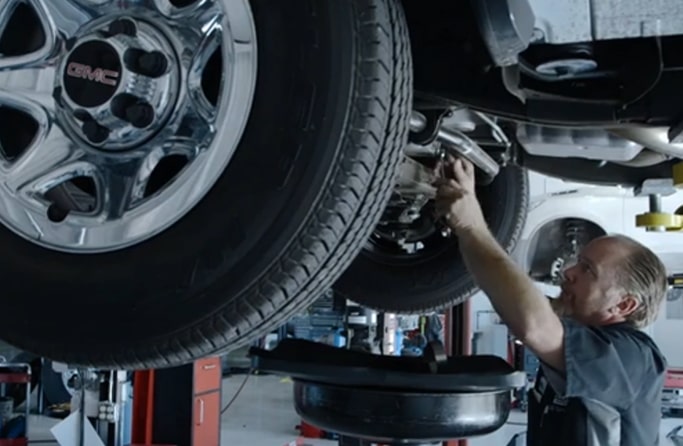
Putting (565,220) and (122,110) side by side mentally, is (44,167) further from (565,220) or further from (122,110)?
(565,220)

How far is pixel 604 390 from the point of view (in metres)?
1.76

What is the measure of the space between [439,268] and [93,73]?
1615 millimetres

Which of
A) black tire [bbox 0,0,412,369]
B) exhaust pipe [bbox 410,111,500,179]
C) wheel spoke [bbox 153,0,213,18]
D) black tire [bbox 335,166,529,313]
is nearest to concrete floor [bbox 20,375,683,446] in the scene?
black tire [bbox 335,166,529,313]

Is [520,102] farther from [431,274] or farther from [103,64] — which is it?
[431,274]

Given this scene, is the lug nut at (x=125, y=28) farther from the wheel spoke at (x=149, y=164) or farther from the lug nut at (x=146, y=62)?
the wheel spoke at (x=149, y=164)

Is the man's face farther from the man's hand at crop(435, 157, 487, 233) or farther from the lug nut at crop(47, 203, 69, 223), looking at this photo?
the lug nut at crop(47, 203, 69, 223)

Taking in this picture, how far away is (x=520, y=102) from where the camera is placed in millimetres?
1579

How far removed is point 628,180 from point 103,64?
1.81 m

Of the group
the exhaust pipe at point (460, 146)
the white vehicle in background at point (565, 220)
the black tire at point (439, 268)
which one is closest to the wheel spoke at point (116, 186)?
the exhaust pipe at point (460, 146)

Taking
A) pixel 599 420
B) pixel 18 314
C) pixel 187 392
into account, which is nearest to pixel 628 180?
pixel 599 420

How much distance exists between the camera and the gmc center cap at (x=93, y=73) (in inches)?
43.7

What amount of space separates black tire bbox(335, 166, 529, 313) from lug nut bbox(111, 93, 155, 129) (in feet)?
5.05

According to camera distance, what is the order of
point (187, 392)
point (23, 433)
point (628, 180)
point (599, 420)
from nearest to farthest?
point (599, 420)
point (628, 180)
point (187, 392)
point (23, 433)

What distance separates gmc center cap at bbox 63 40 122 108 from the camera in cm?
111
